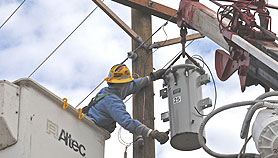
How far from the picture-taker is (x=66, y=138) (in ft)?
23.8

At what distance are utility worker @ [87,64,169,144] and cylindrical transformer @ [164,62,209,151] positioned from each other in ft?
0.70

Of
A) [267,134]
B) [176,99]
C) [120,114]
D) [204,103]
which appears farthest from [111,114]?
[267,134]

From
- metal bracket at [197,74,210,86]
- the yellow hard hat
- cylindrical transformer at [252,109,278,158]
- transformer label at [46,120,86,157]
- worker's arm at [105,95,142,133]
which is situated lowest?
cylindrical transformer at [252,109,278,158]

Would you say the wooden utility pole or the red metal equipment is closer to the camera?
the red metal equipment

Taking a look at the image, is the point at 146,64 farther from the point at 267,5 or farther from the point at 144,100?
Result: the point at 267,5

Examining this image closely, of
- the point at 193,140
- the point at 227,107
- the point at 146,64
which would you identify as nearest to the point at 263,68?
the point at 227,107

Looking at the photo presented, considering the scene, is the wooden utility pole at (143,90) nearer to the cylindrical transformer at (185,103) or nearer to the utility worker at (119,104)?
the utility worker at (119,104)

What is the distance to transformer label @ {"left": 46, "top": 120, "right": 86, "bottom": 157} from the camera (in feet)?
23.0

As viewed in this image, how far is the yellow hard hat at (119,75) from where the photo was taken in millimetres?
8750

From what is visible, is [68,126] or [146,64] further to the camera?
[146,64]

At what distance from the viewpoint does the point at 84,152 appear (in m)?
7.51

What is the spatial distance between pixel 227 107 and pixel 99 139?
2340mm

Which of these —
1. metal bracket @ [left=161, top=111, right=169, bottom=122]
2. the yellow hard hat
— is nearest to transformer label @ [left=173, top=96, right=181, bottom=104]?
metal bracket @ [left=161, top=111, right=169, bottom=122]

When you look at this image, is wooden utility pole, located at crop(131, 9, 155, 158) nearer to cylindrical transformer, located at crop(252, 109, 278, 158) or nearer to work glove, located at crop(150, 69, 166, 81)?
work glove, located at crop(150, 69, 166, 81)
